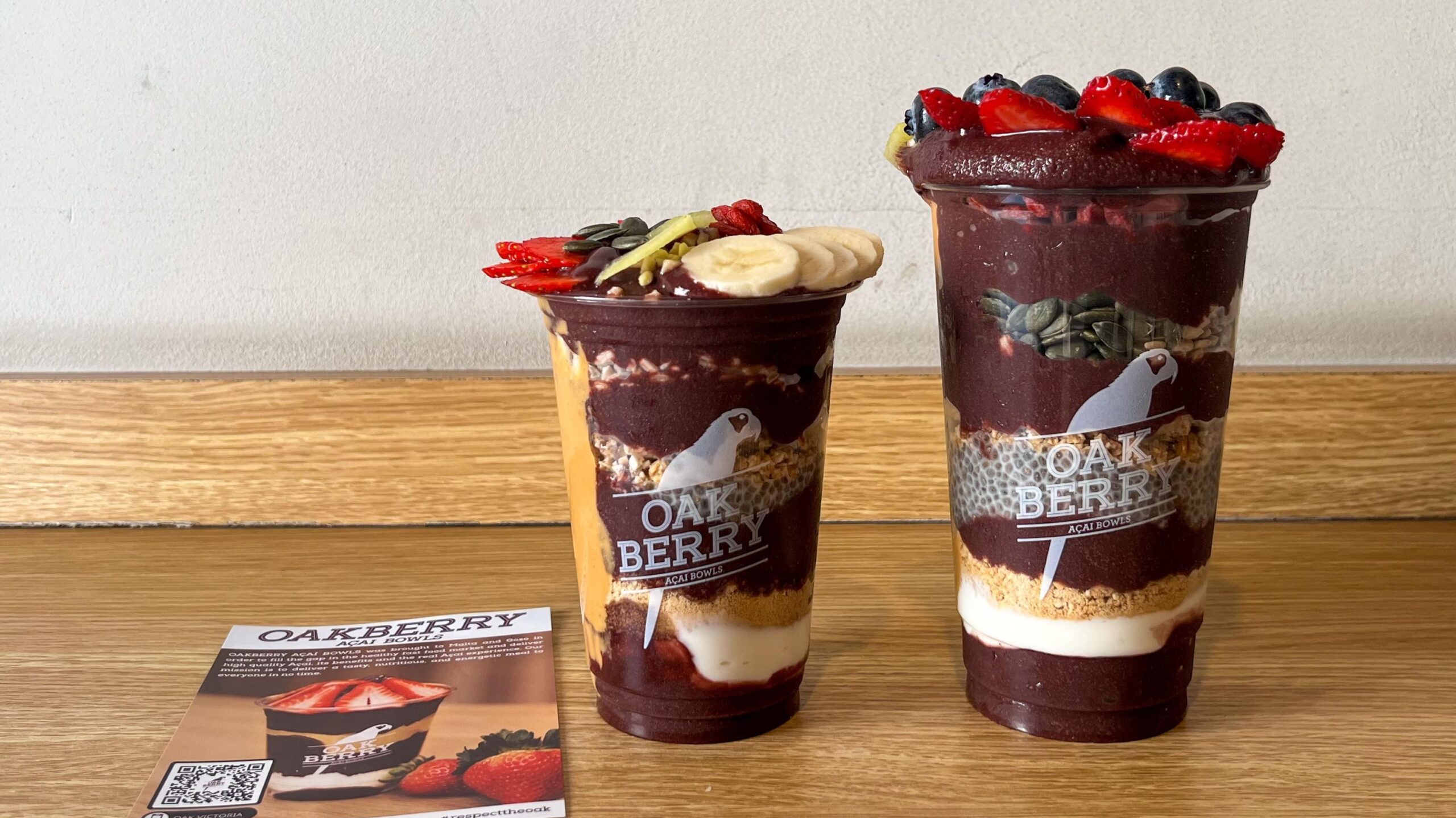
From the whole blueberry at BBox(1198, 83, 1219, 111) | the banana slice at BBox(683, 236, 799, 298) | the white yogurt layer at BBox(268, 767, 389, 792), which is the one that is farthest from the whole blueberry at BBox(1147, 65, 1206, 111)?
the white yogurt layer at BBox(268, 767, 389, 792)

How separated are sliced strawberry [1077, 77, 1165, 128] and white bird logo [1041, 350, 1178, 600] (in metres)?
0.12

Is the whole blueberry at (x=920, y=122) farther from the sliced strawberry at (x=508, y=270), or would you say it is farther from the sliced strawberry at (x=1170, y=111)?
the sliced strawberry at (x=508, y=270)

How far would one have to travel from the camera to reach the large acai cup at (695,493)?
0.68 m

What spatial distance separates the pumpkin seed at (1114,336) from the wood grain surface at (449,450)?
0.43 meters

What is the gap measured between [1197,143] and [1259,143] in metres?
0.04

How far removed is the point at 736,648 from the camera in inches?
28.8

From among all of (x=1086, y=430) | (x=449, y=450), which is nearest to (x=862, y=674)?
(x=1086, y=430)

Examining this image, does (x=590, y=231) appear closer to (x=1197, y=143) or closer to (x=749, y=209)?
(x=749, y=209)

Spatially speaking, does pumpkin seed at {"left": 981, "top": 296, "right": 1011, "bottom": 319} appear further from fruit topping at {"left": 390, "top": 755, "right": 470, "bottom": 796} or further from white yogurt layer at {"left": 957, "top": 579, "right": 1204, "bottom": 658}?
fruit topping at {"left": 390, "top": 755, "right": 470, "bottom": 796}

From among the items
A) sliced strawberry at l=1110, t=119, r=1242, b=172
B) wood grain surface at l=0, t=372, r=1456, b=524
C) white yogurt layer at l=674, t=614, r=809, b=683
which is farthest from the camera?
wood grain surface at l=0, t=372, r=1456, b=524

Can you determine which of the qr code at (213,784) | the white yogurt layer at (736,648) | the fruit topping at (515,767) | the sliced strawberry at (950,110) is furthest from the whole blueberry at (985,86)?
the qr code at (213,784)

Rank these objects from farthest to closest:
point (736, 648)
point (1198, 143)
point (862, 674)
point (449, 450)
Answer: point (449, 450) < point (862, 674) < point (736, 648) < point (1198, 143)

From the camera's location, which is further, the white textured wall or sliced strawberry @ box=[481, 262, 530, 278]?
the white textured wall

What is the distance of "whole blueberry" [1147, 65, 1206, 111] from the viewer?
672 mm
